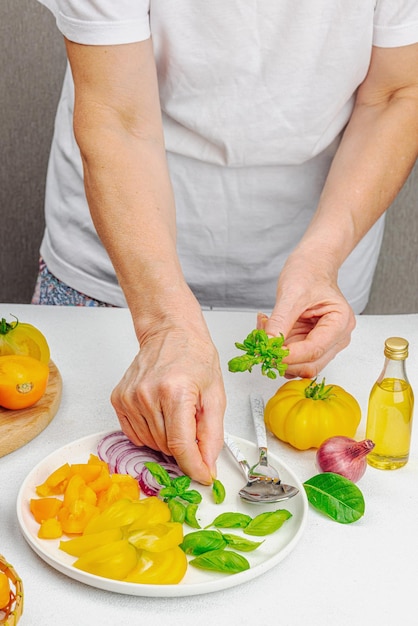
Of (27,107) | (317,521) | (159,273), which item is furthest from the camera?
(27,107)

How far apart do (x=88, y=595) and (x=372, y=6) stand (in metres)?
1.01

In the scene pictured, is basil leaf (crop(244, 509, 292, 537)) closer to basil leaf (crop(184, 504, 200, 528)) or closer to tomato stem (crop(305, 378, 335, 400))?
basil leaf (crop(184, 504, 200, 528))

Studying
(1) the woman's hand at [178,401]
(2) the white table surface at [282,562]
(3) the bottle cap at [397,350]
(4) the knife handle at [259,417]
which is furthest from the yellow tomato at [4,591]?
(3) the bottle cap at [397,350]

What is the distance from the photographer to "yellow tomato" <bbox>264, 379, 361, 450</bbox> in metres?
1.21

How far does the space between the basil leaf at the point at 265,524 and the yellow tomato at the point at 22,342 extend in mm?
482

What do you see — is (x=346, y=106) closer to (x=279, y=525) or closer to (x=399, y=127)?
(x=399, y=127)

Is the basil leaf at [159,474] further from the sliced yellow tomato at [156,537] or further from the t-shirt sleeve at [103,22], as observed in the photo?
the t-shirt sleeve at [103,22]

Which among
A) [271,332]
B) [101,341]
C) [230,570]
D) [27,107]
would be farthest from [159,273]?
[27,107]

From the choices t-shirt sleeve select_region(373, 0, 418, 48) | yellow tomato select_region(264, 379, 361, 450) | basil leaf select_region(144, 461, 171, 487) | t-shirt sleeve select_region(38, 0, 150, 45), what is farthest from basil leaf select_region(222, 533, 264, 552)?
t-shirt sleeve select_region(373, 0, 418, 48)

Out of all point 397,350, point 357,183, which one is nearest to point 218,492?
point 397,350

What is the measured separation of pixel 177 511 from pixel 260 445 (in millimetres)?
203

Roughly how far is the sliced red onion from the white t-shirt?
1.37 ft

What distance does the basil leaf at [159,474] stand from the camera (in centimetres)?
108

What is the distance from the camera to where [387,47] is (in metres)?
1.50
